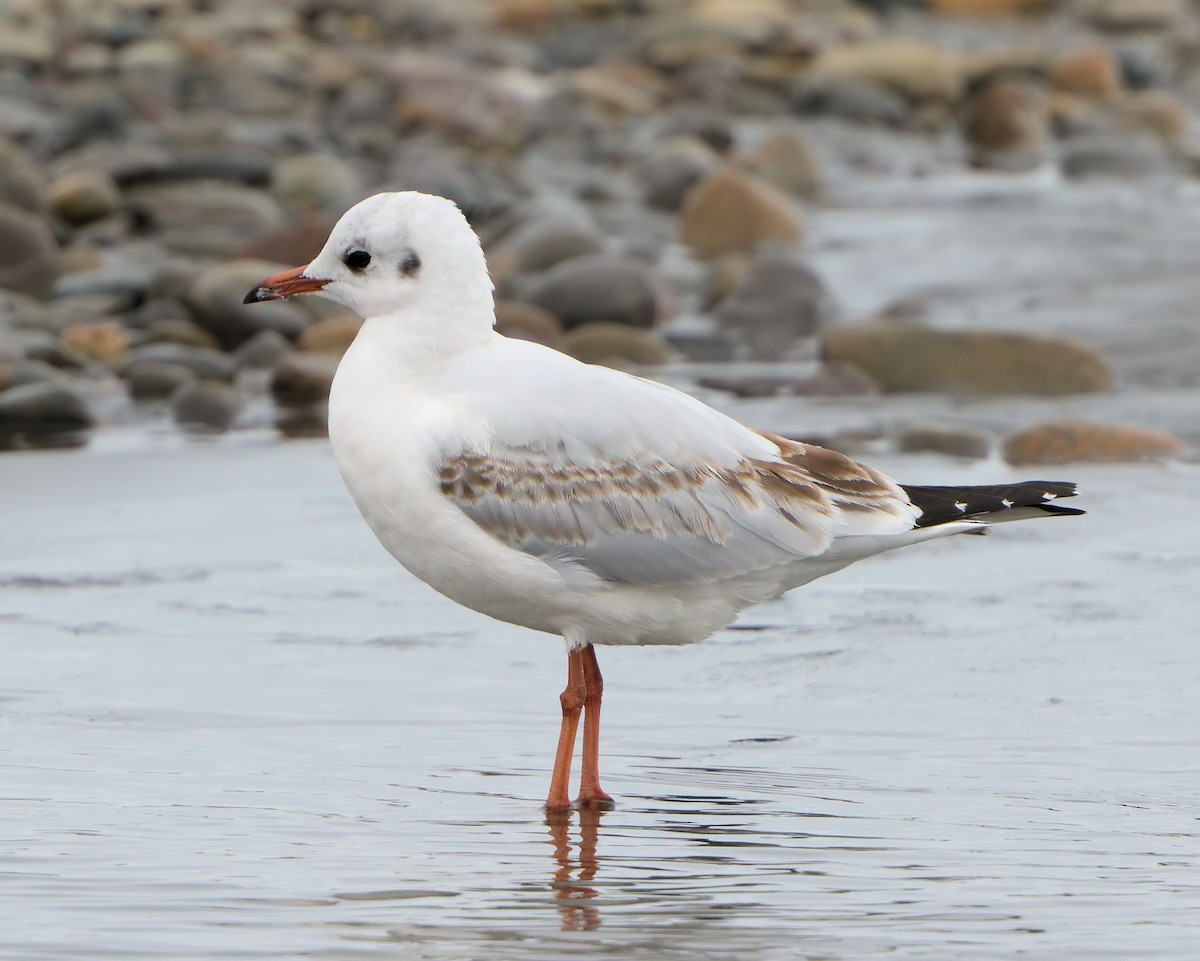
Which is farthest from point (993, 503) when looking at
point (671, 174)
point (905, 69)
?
point (905, 69)

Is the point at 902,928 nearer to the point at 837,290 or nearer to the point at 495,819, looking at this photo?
the point at 495,819

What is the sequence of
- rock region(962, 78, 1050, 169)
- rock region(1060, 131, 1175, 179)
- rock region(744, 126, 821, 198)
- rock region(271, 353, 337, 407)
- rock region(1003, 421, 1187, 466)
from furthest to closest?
rock region(962, 78, 1050, 169) < rock region(1060, 131, 1175, 179) < rock region(744, 126, 821, 198) < rock region(271, 353, 337, 407) < rock region(1003, 421, 1187, 466)

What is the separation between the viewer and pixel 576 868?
5.39m

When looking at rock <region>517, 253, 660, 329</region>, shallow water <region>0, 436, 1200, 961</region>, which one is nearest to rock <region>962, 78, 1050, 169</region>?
rock <region>517, 253, 660, 329</region>

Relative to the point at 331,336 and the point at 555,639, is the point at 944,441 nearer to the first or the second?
the point at 555,639

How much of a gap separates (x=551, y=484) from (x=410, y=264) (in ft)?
2.57

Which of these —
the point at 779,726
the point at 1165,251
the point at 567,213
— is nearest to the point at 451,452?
the point at 779,726

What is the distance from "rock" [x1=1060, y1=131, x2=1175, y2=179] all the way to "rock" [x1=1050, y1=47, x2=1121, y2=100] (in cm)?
431

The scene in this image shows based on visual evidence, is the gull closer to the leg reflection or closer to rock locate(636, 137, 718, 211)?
the leg reflection

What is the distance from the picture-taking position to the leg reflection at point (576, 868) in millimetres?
4973

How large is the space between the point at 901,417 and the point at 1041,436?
1.42 metres

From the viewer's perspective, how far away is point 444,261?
6199mm

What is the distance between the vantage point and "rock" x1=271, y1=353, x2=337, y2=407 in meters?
12.3

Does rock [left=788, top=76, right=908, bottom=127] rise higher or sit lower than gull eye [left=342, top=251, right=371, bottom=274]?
higher
